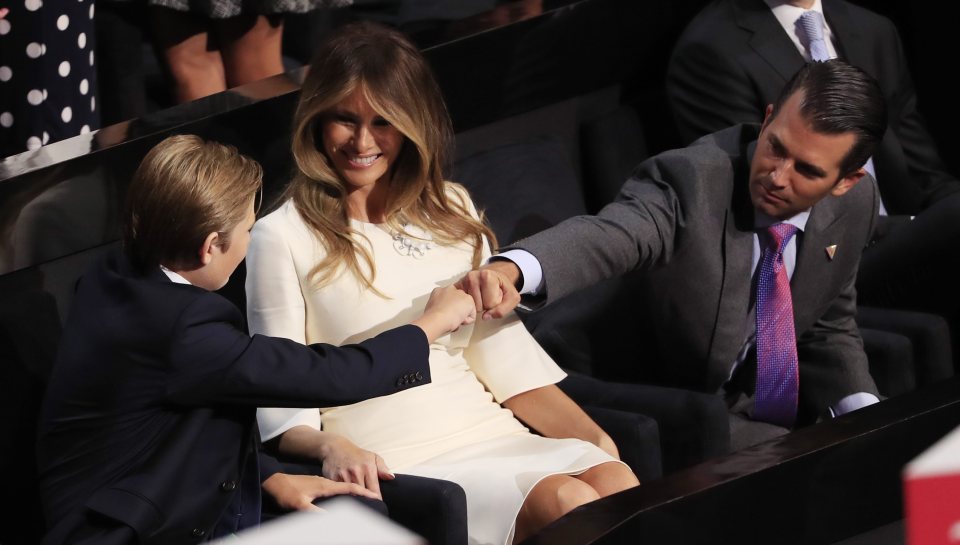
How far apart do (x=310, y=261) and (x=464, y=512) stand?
0.57 meters

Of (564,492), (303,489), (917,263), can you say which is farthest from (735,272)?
(303,489)

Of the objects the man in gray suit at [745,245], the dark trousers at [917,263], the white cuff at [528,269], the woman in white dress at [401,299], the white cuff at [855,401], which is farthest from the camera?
the dark trousers at [917,263]

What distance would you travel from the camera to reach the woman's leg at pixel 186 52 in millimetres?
3438

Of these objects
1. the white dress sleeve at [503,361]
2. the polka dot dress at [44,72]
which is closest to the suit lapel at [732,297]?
the white dress sleeve at [503,361]

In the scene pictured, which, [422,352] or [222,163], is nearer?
[222,163]

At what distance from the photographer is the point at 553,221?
3.58 meters

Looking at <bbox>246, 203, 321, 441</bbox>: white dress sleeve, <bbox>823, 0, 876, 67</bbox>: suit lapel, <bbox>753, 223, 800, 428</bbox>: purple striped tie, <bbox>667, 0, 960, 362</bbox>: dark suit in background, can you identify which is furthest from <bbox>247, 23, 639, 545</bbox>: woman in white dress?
<bbox>823, 0, 876, 67</bbox>: suit lapel

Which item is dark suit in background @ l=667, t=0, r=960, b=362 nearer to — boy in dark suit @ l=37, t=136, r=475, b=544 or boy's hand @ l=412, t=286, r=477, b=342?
boy's hand @ l=412, t=286, r=477, b=342

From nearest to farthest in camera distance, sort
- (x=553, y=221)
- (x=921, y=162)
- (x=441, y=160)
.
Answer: (x=441, y=160), (x=553, y=221), (x=921, y=162)

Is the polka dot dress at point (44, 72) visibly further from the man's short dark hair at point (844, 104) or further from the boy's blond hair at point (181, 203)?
the man's short dark hair at point (844, 104)

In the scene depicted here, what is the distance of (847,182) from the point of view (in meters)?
3.04

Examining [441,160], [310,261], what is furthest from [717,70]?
[310,261]

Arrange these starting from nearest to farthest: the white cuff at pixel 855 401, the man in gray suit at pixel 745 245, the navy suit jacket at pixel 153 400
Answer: the navy suit jacket at pixel 153 400, the man in gray suit at pixel 745 245, the white cuff at pixel 855 401

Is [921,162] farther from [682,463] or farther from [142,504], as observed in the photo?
[142,504]
